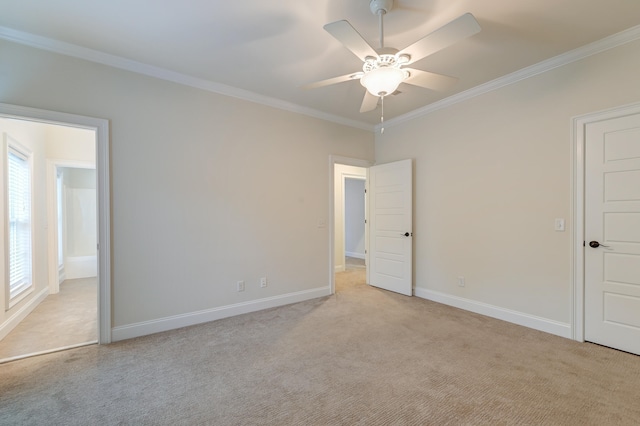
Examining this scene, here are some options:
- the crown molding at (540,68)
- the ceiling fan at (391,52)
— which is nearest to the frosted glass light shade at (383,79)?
the ceiling fan at (391,52)

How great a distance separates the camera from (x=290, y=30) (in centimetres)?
235

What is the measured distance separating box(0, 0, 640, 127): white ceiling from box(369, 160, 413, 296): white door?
1672 mm

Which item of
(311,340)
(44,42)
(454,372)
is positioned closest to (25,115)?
(44,42)

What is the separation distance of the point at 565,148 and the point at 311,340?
10.5ft

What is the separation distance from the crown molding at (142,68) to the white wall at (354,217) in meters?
4.37

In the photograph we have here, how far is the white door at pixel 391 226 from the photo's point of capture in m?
4.23

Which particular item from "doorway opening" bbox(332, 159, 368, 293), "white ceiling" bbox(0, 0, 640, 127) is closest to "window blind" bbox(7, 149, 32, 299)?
"white ceiling" bbox(0, 0, 640, 127)

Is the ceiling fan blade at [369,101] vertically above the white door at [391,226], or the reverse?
the ceiling fan blade at [369,101]

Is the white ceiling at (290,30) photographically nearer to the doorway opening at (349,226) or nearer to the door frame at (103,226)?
the door frame at (103,226)

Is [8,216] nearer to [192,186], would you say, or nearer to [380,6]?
[192,186]

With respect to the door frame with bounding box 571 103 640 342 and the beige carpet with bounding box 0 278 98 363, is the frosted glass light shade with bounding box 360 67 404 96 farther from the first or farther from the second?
the beige carpet with bounding box 0 278 98 363

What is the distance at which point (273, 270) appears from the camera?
12.4ft

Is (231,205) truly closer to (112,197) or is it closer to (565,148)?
(112,197)

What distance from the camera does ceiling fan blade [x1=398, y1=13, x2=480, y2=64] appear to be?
1.54 metres
